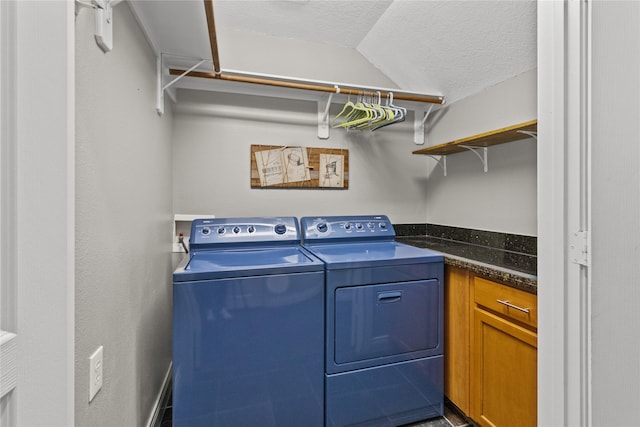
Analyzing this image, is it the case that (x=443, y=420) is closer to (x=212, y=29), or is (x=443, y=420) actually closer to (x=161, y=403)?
(x=161, y=403)

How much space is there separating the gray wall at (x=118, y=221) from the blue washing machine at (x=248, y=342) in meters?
0.20

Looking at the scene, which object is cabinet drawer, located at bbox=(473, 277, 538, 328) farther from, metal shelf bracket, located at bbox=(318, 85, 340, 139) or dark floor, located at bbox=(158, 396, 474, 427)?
metal shelf bracket, located at bbox=(318, 85, 340, 139)

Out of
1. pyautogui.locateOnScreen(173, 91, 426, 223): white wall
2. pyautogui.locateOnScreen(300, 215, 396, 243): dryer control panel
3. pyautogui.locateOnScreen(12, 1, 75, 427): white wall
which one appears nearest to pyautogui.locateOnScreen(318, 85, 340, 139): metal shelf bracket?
pyautogui.locateOnScreen(173, 91, 426, 223): white wall

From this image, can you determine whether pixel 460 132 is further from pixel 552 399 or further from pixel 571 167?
pixel 552 399

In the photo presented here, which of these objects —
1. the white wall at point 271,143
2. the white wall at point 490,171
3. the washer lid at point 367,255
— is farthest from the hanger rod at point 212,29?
the white wall at point 490,171

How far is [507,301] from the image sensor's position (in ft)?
4.72

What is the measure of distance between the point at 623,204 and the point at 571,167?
16cm

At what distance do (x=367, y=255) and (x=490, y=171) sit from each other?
1.10 m

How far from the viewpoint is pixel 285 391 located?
1.53 meters

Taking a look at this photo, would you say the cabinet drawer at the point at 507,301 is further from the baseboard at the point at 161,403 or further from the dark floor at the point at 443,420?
the baseboard at the point at 161,403

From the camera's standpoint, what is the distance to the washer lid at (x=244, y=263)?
1.42 metres

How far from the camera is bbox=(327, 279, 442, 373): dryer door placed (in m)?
1.59

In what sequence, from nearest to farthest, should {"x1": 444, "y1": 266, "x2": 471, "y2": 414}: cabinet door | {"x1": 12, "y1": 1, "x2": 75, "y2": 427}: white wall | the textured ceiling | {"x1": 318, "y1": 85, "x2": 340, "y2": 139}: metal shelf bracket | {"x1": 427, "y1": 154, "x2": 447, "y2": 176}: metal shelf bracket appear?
{"x1": 12, "y1": 1, "x2": 75, "y2": 427}: white wall
the textured ceiling
{"x1": 444, "y1": 266, "x2": 471, "y2": 414}: cabinet door
{"x1": 318, "y1": 85, "x2": 340, "y2": 139}: metal shelf bracket
{"x1": 427, "y1": 154, "x2": 447, "y2": 176}: metal shelf bracket

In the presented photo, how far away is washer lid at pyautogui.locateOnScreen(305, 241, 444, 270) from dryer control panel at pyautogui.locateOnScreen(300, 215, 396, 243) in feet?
0.19
